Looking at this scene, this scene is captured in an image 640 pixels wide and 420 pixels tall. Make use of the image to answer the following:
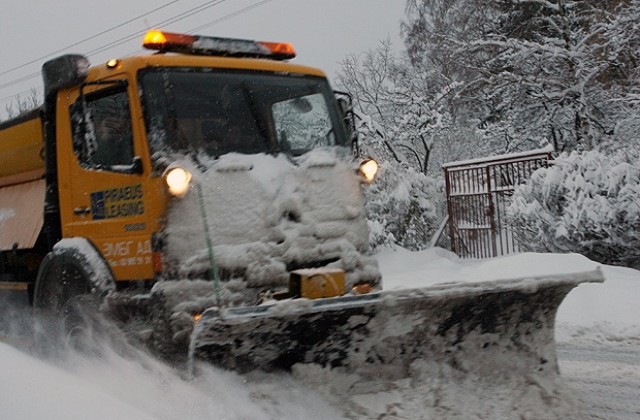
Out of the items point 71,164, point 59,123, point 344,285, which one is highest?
point 59,123

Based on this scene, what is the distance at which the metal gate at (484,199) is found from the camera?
36.9ft

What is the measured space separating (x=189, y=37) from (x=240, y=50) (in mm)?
468

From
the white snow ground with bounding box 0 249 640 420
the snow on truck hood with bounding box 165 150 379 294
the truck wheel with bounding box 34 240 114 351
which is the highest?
the snow on truck hood with bounding box 165 150 379 294

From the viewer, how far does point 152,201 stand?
4.52 metres

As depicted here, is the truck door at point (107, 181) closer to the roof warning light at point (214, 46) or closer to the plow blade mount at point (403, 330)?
the roof warning light at point (214, 46)

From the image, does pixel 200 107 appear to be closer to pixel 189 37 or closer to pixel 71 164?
pixel 189 37

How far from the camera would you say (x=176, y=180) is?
436 cm

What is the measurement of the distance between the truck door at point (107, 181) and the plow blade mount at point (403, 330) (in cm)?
106

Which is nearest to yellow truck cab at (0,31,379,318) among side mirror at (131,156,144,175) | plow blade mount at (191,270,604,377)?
side mirror at (131,156,144,175)

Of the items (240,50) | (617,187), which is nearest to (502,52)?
(617,187)

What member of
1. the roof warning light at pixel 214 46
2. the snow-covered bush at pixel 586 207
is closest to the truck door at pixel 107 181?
the roof warning light at pixel 214 46

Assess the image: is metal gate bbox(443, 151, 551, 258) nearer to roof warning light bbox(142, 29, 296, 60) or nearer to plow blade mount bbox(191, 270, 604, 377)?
roof warning light bbox(142, 29, 296, 60)

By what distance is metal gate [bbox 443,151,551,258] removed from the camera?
11.2m

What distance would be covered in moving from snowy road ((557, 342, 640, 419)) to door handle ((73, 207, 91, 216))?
381 centimetres
